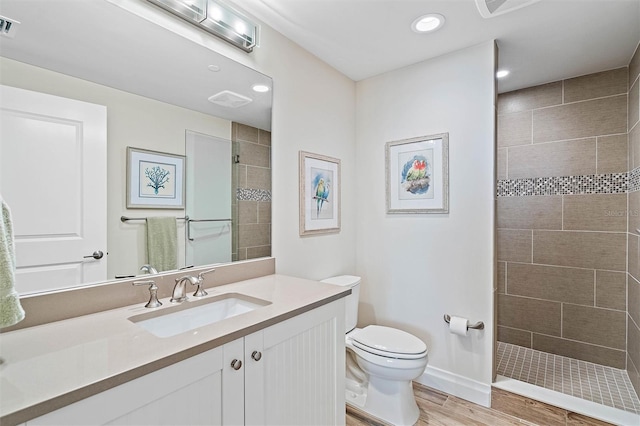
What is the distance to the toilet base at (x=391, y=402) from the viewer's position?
1.78 m

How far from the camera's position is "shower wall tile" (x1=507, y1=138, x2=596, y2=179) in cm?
242

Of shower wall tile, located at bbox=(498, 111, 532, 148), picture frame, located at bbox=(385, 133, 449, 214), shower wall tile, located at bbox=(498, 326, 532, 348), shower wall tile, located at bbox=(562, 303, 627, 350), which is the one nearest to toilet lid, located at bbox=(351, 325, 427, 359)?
picture frame, located at bbox=(385, 133, 449, 214)

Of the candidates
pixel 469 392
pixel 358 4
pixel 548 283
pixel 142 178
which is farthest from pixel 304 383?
pixel 548 283

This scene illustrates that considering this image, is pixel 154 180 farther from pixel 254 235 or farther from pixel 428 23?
pixel 428 23

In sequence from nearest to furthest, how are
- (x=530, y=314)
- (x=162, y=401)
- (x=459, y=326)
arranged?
(x=162, y=401) → (x=459, y=326) → (x=530, y=314)

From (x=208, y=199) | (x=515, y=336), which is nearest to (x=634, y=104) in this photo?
(x=515, y=336)

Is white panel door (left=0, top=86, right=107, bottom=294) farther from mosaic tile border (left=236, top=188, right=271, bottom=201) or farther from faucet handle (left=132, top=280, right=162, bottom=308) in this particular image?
mosaic tile border (left=236, top=188, right=271, bottom=201)

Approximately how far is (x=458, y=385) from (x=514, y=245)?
1333 mm

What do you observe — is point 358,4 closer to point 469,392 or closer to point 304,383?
point 304,383

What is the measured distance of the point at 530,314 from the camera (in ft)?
8.75

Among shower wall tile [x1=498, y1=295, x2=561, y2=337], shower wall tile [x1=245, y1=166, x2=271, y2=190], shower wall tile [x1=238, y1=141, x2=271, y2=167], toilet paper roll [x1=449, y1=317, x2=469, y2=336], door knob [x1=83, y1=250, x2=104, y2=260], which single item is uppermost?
shower wall tile [x1=238, y1=141, x2=271, y2=167]

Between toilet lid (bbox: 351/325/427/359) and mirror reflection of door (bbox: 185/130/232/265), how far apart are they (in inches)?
37.6

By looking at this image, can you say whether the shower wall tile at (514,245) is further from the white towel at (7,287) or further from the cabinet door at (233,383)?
the white towel at (7,287)

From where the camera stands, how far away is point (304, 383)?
4.12 feet
